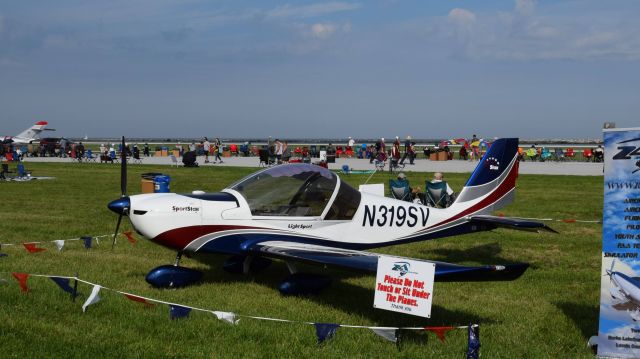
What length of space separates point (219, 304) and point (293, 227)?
→ 171 cm

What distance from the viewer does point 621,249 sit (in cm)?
570

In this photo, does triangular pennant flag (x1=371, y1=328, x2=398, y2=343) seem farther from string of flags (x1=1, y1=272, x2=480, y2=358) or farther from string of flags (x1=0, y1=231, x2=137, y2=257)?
string of flags (x1=0, y1=231, x2=137, y2=257)

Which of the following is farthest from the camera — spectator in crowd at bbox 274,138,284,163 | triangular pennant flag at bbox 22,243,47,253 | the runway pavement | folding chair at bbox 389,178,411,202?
spectator in crowd at bbox 274,138,284,163

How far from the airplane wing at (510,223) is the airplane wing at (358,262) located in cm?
304

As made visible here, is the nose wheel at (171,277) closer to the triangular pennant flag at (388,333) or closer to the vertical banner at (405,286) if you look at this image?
the vertical banner at (405,286)

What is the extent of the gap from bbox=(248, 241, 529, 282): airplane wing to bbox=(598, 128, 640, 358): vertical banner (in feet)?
2.74

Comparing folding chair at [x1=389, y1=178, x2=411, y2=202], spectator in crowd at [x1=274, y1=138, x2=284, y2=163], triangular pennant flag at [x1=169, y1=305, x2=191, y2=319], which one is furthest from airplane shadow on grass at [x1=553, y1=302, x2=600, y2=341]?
spectator in crowd at [x1=274, y1=138, x2=284, y2=163]

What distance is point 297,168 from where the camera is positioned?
30.2 ft

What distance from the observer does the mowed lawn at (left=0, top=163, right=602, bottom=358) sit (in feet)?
19.9

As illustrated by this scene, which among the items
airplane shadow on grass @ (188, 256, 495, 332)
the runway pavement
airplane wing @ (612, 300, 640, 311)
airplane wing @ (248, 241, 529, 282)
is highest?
the runway pavement

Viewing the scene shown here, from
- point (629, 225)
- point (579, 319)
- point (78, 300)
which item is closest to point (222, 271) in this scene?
point (78, 300)

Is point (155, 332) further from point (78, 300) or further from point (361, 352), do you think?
point (361, 352)

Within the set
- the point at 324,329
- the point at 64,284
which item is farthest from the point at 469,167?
the point at 324,329

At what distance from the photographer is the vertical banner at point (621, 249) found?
18.4 feet
